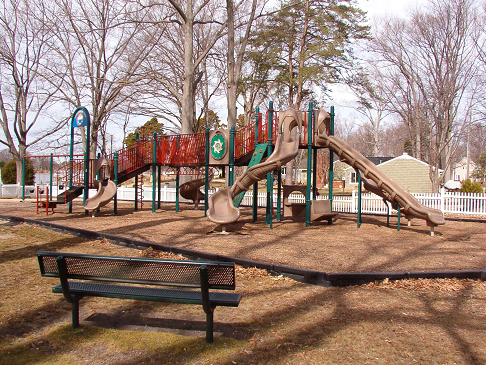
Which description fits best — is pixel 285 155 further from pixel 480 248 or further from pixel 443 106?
pixel 443 106

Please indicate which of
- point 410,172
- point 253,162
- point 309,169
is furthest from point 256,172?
point 410,172

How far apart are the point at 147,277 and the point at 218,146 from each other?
11.3 m

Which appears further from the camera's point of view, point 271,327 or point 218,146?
Answer: point 218,146

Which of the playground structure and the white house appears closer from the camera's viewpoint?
the playground structure

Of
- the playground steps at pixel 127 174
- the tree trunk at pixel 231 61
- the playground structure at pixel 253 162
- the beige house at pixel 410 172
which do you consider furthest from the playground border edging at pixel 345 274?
the beige house at pixel 410 172

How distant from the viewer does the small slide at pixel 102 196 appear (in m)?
16.0

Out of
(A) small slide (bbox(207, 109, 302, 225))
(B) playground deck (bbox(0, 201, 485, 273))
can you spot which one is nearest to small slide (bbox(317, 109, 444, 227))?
(B) playground deck (bbox(0, 201, 485, 273))

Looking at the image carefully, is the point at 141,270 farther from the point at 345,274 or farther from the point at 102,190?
the point at 102,190

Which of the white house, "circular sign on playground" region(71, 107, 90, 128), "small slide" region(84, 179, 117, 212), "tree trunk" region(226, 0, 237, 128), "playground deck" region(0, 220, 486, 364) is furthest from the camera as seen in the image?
the white house

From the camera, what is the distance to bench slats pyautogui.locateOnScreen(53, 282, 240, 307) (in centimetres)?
416

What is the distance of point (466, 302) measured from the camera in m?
5.60

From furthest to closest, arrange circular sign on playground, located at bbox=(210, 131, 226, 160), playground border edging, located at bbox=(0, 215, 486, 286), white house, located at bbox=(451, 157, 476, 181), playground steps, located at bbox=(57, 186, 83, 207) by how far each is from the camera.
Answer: white house, located at bbox=(451, 157, 476, 181) → playground steps, located at bbox=(57, 186, 83, 207) → circular sign on playground, located at bbox=(210, 131, 226, 160) → playground border edging, located at bbox=(0, 215, 486, 286)

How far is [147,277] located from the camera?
441 centimetres

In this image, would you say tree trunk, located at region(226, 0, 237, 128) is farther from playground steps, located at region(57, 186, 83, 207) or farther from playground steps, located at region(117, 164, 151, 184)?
playground steps, located at region(57, 186, 83, 207)
